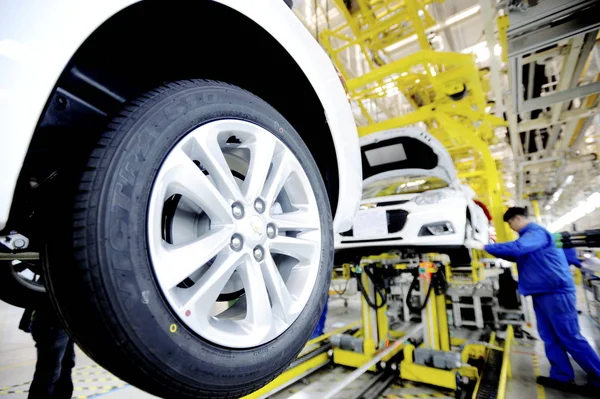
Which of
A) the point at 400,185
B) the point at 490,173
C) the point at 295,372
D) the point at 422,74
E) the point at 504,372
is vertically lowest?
the point at 295,372

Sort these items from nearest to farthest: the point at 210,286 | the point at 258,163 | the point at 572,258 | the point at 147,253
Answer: the point at 147,253, the point at 210,286, the point at 258,163, the point at 572,258

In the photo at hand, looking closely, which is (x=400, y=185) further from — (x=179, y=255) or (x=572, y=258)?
(x=572, y=258)

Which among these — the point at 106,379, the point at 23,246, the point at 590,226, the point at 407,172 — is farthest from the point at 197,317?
the point at 590,226

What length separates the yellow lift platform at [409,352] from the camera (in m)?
3.23

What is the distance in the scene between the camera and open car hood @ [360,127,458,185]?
332 cm

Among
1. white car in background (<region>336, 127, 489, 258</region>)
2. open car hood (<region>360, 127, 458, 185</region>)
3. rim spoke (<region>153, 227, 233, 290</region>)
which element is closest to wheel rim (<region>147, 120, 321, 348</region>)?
rim spoke (<region>153, 227, 233, 290</region>)

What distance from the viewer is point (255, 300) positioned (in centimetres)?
97

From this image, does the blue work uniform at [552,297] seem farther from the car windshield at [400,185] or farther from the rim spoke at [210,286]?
the rim spoke at [210,286]

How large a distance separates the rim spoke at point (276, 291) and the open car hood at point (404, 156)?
269 cm

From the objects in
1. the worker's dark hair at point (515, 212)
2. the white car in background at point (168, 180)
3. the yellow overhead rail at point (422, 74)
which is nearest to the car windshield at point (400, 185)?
the worker's dark hair at point (515, 212)

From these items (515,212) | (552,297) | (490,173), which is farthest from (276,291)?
(490,173)

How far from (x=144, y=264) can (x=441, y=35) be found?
8.84 metres

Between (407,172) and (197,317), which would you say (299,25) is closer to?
(197,317)

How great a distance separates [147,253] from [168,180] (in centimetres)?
20
